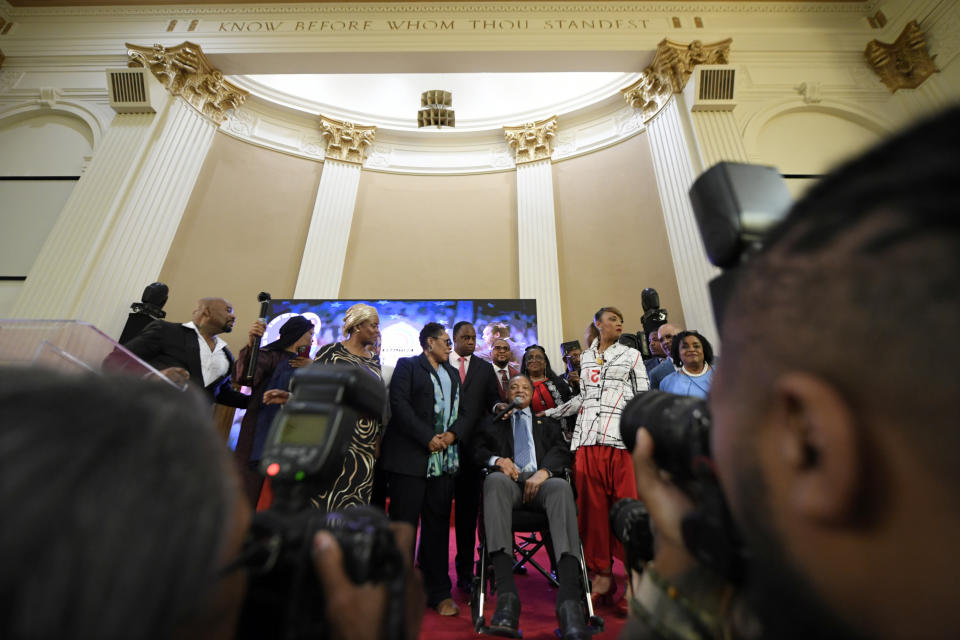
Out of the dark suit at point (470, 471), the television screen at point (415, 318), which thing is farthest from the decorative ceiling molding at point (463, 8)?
the dark suit at point (470, 471)

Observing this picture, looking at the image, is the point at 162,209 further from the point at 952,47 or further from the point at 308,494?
the point at 952,47

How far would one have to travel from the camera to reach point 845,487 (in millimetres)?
303

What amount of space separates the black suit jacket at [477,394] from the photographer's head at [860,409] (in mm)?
2470

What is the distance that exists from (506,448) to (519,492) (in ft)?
1.11

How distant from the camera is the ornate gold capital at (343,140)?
7.62 m

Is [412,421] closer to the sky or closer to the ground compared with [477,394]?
closer to the ground

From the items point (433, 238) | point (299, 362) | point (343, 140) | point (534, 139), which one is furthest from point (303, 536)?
point (343, 140)

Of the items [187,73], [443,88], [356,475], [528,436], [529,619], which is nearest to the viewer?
[529,619]

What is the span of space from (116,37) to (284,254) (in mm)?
3953

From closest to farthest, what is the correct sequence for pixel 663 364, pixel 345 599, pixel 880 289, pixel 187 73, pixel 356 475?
pixel 880 289, pixel 345 599, pixel 356 475, pixel 663 364, pixel 187 73

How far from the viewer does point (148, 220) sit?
17.7ft

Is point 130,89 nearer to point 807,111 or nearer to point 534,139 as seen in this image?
point 534,139

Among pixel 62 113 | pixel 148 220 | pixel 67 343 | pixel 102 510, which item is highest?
pixel 62 113

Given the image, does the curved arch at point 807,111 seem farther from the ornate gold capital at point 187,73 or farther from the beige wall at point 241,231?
the ornate gold capital at point 187,73
